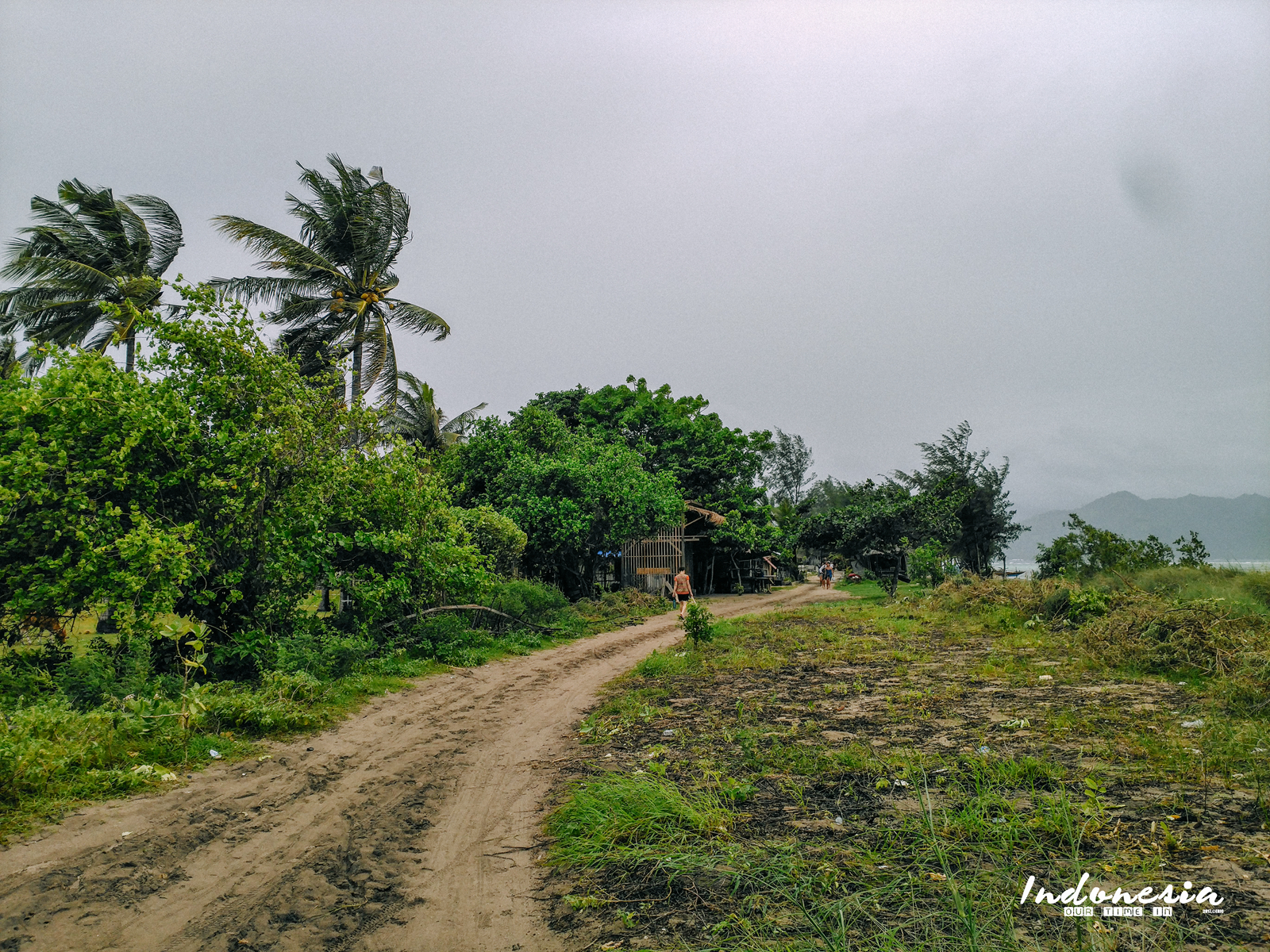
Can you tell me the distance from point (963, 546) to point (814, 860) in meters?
29.7

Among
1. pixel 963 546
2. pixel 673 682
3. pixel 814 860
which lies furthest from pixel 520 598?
pixel 963 546

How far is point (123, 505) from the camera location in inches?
335

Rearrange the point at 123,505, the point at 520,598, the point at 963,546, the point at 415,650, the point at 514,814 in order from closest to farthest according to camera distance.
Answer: the point at 514,814
the point at 123,505
the point at 415,650
the point at 520,598
the point at 963,546

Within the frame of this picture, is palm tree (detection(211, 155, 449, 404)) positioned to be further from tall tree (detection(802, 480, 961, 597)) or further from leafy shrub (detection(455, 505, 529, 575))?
tall tree (detection(802, 480, 961, 597))

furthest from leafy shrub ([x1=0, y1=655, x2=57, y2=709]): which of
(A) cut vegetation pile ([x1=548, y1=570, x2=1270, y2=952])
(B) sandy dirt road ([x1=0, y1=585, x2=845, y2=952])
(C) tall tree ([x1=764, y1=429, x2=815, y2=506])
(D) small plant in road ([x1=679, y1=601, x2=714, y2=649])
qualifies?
(C) tall tree ([x1=764, y1=429, x2=815, y2=506])

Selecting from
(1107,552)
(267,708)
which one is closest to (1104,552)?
(1107,552)

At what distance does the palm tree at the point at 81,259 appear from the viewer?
17.4 m

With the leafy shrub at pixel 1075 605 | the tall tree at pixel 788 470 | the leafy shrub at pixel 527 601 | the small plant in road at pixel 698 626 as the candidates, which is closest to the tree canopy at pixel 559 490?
the leafy shrub at pixel 527 601

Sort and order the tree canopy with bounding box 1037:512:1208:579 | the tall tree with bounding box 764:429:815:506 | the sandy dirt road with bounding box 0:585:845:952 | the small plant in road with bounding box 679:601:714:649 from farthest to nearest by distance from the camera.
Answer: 1. the tall tree with bounding box 764:429:815:506
2. the tree canopy with bounding box 1037:512:1208:579
3. the small plant in road with bounding box 679:601:714:649
4. the sandy dirt road with bounding box 0:585:845:952

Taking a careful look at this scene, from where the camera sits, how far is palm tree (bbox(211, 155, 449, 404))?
18.2 m

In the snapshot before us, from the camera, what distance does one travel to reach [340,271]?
1897cm

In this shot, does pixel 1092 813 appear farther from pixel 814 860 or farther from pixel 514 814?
pixel 514 814

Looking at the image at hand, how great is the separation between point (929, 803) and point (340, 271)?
1929 cm

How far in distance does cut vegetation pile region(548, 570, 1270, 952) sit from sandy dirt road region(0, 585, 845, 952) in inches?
17.6
